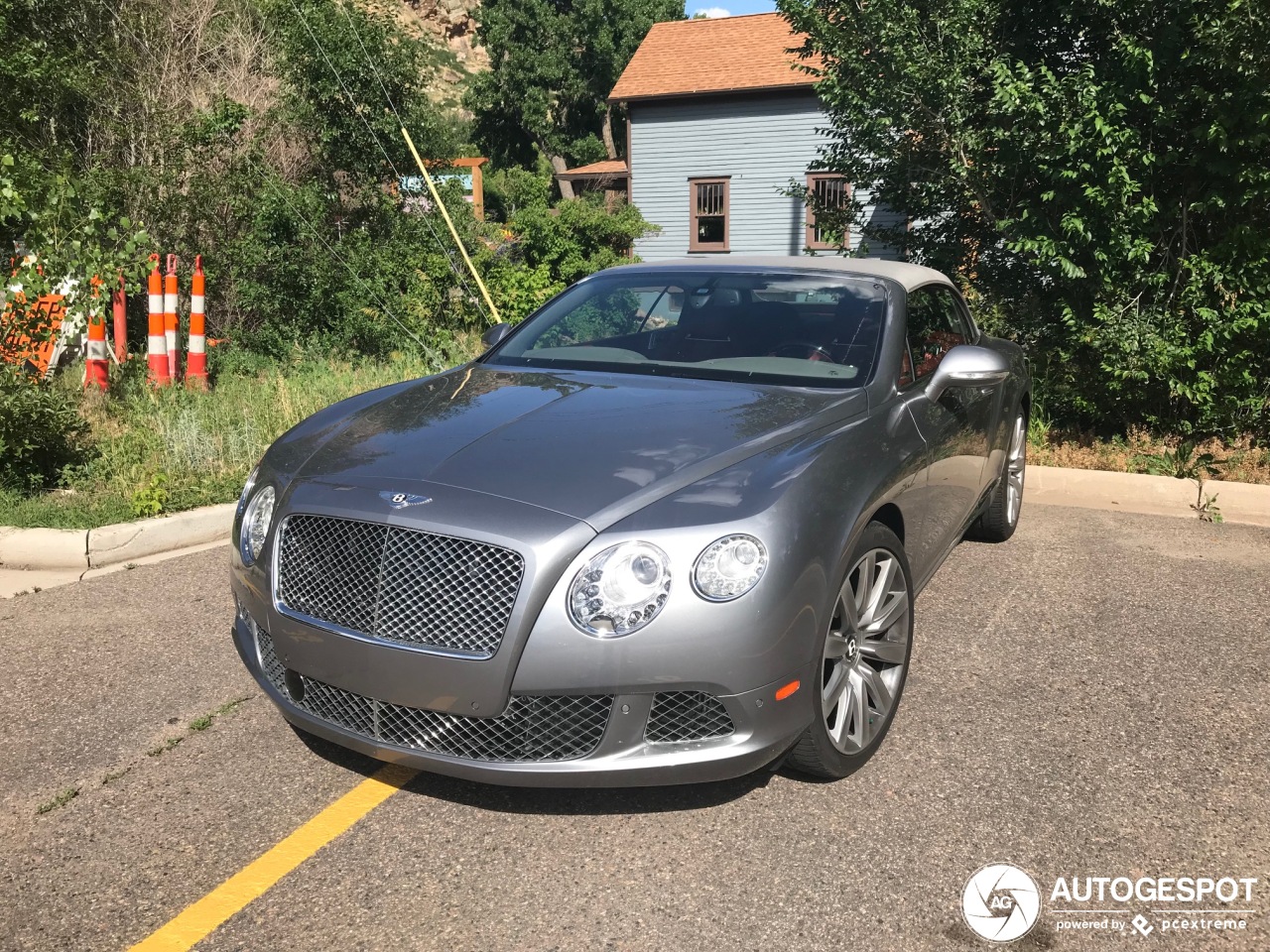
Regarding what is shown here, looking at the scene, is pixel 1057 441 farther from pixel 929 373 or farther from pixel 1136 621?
pixel 929 373

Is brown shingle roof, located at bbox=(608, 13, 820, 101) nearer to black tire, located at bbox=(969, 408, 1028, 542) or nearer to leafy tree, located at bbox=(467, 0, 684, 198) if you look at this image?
black tire, located at bbox=(969, 408, 1028, 542)

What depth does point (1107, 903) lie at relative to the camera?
2.86 meters

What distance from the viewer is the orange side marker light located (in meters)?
2.95

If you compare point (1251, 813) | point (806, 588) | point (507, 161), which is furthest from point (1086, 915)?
point (507, 161)

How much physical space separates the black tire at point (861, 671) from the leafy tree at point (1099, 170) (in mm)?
5078

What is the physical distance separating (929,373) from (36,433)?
5227 mm

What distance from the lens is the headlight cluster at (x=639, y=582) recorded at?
2.83 metres

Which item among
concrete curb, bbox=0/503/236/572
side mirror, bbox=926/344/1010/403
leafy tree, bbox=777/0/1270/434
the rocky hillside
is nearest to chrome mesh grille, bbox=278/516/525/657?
side mirror, bbox=926/344/1010/403

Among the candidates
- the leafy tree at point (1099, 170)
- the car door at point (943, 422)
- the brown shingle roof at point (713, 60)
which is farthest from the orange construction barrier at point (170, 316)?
the brown shingle roof at point (713, 60)

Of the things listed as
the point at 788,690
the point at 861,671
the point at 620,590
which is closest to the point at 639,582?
the point at 620,590

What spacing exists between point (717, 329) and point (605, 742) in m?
2.15

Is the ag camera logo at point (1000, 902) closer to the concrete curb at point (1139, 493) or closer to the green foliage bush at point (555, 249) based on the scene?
the concrete curb at point (1139, 493)

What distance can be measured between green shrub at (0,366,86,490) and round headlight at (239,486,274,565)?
3.63m

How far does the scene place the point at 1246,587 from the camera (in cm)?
559
